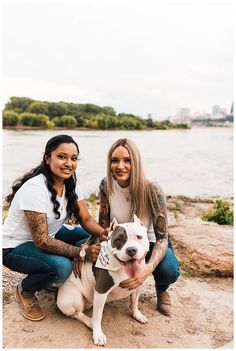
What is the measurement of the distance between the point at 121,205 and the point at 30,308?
1293mm

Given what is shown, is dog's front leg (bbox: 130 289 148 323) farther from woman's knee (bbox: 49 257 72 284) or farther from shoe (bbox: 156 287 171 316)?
woman's knee (bbox: 49 257 72 284)

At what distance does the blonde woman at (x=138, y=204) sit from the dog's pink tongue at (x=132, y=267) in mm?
378

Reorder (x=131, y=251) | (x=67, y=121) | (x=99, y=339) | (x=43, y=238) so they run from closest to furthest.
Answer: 1. (x=131, y=251)
2. (x=99, y=339)
3. (x=43, y=238)
4. (x=67, y=121)

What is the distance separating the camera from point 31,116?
4597cm

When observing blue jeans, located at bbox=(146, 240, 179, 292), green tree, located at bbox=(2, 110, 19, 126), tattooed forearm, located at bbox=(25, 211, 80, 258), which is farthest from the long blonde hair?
green tree, located at bbox=(2, 110, 19, 126)

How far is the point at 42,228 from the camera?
3.11 meters

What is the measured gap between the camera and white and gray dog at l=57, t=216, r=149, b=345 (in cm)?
273

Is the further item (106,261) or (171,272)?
(171,272)

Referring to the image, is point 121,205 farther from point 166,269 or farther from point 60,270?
point 60,270

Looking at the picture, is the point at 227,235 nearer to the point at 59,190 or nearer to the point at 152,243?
the point at 152,243

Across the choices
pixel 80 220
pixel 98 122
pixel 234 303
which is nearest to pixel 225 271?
pixel 234 303

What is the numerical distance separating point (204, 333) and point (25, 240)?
1.89m

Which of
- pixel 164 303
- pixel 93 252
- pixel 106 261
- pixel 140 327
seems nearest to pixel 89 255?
pixel 93 252

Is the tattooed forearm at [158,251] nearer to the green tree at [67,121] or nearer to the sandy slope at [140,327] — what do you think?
the sandy slope at [140,327]
